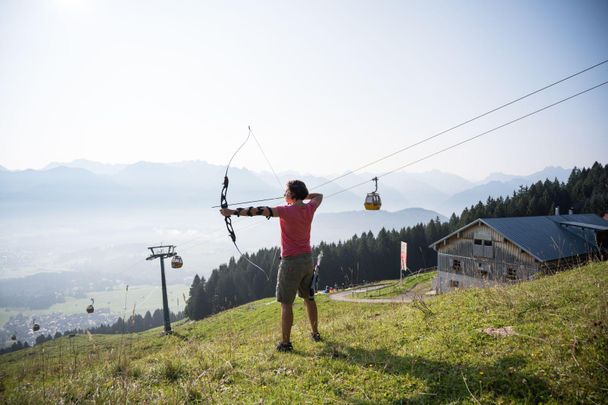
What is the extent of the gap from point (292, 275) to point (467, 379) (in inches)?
122

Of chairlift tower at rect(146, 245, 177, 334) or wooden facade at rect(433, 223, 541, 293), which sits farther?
wooden facade at rect(433, 223, 541, 293)

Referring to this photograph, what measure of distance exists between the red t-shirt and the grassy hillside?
190 centimetres

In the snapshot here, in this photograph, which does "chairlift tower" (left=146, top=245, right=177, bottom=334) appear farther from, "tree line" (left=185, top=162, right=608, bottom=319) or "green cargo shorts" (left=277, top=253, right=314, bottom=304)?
"tree line" (left=185, top=162, right=608, bottom=319)

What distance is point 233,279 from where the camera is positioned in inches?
2908

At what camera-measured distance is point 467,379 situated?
372 cm

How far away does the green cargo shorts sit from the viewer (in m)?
5.62

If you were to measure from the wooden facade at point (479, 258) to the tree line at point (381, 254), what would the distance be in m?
36.9

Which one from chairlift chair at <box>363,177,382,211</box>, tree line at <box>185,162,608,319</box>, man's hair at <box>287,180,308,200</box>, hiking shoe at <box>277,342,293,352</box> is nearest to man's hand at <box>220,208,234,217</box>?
man's hair at <box>287,180,308,200</box>

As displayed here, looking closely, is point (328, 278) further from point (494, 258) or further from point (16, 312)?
point (16, 312)

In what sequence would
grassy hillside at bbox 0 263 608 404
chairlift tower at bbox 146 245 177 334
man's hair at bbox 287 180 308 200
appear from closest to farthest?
1. grassy hillside at bbox 0 263 608 404
2. man's hair at bbox 287 180 308 200
3. chairlift tower at bbox 146 245 177 334

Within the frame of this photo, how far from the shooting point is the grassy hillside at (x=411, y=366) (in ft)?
11.4

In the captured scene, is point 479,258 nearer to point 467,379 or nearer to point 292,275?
point 292,275

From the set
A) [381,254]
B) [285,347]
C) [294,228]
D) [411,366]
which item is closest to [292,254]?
[294,228]

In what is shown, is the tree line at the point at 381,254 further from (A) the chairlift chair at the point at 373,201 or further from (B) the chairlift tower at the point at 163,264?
(A) the chairlift chair at the point at 373,201
